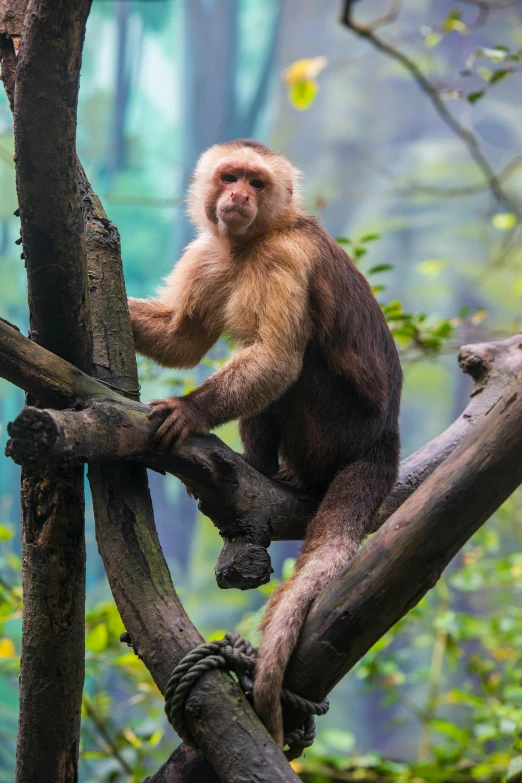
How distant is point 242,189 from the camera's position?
3090 mm

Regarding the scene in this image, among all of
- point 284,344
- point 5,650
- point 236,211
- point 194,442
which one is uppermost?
point 236,211

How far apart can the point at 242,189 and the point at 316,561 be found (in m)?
1.63

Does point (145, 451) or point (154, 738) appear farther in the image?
point (154, 738)

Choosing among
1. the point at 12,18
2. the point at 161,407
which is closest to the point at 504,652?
the point at 161,407

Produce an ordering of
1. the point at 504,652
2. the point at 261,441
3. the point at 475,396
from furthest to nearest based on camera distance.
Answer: the point at 504,652, the point at 475,396, the point at 261,441

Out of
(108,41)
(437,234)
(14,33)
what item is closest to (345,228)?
(437,234)

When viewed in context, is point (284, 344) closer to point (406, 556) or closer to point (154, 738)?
point (406, 556)

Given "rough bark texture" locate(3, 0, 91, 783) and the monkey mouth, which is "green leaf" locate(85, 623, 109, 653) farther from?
the monkey mouth

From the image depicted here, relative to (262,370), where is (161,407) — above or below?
below

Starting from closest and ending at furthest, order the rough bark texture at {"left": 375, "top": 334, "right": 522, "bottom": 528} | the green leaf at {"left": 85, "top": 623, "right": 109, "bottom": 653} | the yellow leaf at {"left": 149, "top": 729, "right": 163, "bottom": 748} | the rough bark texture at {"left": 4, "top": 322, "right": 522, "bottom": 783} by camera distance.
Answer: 1. the rough bark texture at {"left": 4, "top": 322, "right": 522, "bottom": 783}
2. the rough bark texture at {"left": 375, "top": 334, "right": 522, "bottom": 528}
3. the green leaf at {"left": 85, "top": 623, "right": 109, "bottom": 653}
4. the yellow leaf at {"left": 149, "top": 729, "right": 163, "bottom": 748}

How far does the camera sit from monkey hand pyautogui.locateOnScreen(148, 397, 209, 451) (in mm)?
2238

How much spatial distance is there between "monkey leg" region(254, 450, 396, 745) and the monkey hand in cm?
58

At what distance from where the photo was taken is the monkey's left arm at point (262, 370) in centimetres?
253

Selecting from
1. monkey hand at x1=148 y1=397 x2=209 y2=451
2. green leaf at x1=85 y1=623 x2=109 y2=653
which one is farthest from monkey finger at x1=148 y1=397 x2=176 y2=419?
green leaf at x1=85 y1=623 x2=109 y2=653
